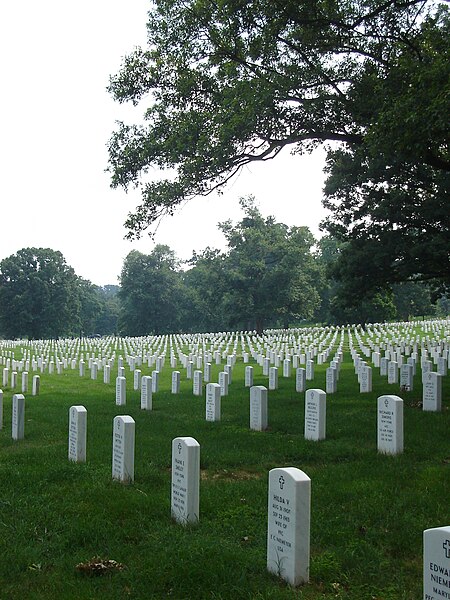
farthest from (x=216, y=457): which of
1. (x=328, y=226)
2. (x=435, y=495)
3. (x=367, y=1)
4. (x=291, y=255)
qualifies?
(x=291, y=255)

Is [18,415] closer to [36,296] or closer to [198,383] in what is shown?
[198,383]

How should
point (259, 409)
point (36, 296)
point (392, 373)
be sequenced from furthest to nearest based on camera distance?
point (36, 296) → point (392, 373) → point (259, 409)

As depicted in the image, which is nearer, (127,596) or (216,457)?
(127,596)

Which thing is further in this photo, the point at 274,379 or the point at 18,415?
the point at 274,379

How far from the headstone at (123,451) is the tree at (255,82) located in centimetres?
683

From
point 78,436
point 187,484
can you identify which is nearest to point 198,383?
point 78,436

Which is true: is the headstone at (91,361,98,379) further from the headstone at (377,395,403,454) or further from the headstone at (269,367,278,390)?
the headstone at (377,395,403,454)

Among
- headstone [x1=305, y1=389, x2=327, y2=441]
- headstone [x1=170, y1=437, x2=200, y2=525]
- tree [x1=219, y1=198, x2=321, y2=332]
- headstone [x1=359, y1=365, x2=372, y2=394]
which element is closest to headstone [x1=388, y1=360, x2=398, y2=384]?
headstone [x1=359, y1=365, x2=372, y2=394]

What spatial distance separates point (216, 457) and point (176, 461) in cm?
241

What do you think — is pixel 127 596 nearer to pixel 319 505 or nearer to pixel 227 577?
pixel 227 577

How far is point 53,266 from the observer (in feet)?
260

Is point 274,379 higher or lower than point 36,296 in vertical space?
lower

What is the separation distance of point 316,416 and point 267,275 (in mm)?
49728

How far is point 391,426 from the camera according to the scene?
7.76 meters
